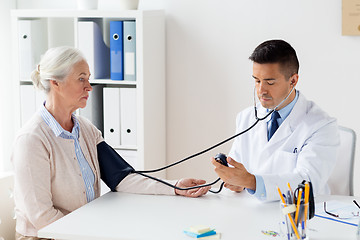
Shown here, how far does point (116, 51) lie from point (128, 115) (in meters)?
0.37

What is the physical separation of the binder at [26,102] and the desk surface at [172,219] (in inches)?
54.5

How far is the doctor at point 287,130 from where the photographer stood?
2168 mm

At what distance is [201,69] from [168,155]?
0.59 meters

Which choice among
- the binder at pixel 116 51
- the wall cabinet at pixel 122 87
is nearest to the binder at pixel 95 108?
the wall cabinet at pixel 122 87

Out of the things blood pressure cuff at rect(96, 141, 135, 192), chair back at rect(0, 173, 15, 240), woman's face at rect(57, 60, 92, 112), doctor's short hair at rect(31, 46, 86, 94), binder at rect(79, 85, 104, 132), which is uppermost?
doctor's short hair at rect(31, 46, 86, 94)

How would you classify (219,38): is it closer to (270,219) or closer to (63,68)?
(63,68)

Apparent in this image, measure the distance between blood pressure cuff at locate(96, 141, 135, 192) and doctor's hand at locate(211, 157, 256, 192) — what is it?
429 mm

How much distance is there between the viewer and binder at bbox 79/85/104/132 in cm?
333

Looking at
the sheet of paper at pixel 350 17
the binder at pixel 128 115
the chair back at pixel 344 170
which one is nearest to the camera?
the chair back at pixel 344 170

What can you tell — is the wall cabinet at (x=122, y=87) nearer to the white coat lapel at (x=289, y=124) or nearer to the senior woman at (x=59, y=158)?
the senior woman at (x=59, y=158)

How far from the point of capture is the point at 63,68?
7.31ft

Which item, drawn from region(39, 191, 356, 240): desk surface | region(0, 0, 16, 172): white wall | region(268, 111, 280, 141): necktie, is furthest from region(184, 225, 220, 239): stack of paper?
region(0, 0, 16, 172): white wall

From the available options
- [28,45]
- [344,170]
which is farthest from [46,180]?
[28,45]

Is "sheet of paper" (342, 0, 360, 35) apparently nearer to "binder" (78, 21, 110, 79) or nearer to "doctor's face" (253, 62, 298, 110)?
"doctor's face" (253, 62, 298, 110)
